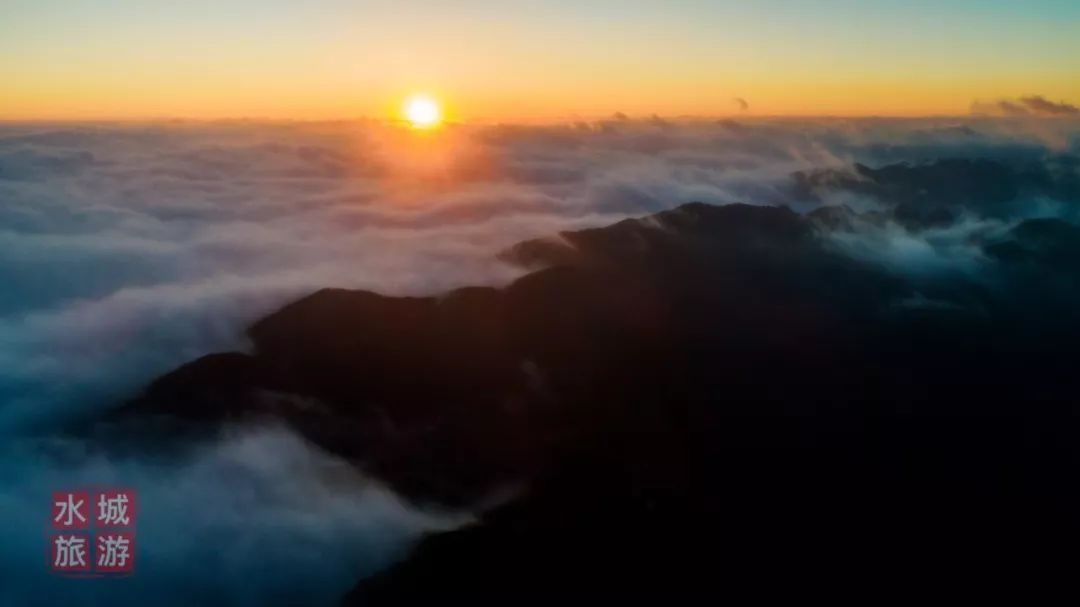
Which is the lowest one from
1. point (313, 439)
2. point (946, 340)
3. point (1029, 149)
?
point (313, 439)

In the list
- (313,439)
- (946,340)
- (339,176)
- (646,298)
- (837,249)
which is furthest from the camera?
(837,249)

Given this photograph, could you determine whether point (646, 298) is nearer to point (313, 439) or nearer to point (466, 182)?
point (466, 182)

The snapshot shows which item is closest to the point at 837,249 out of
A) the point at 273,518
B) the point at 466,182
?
the point at 466,182

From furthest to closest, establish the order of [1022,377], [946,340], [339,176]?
[946,340] → [1022,377] → [339,176]

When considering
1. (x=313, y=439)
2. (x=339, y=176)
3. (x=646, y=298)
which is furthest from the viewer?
(x=646, y=298)

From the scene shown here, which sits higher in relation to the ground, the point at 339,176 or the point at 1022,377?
the point at 339,176

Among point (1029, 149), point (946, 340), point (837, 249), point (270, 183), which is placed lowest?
point (946, 340)

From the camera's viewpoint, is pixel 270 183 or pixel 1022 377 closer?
pixel 270 183

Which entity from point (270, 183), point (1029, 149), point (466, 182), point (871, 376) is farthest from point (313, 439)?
point (1029, 149)

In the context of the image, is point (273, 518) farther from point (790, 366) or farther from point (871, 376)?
point (871, 376)
